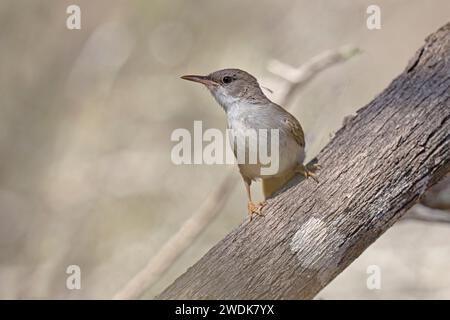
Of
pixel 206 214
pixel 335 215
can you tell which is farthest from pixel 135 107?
pixel 335 215

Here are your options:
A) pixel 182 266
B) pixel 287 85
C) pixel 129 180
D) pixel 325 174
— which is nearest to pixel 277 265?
pixel 325 174

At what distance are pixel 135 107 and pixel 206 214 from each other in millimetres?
2214

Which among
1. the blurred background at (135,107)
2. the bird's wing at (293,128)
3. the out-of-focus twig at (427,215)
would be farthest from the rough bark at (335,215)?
the blurred background at (135,107)

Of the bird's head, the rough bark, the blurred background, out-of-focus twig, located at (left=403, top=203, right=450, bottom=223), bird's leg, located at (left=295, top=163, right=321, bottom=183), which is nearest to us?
the rough bark

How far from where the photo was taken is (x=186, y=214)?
6.55m

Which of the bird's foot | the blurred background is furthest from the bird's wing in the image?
the blurred background

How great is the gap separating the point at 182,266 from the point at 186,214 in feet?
1.74

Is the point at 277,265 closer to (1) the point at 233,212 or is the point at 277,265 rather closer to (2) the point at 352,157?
(2) the point at 352,157

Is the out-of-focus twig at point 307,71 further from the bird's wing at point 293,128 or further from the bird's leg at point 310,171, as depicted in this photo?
the bird's leg at point 310,171

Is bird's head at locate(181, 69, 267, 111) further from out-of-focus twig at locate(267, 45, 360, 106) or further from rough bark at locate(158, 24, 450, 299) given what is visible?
out-of-focus twig at locate(267, 45, 360, 106)

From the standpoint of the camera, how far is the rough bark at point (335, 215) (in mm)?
3314

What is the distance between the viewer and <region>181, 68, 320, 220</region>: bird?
3.71 m

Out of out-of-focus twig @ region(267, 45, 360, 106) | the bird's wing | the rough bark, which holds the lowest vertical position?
the rough bark

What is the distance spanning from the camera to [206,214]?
16.6ft
